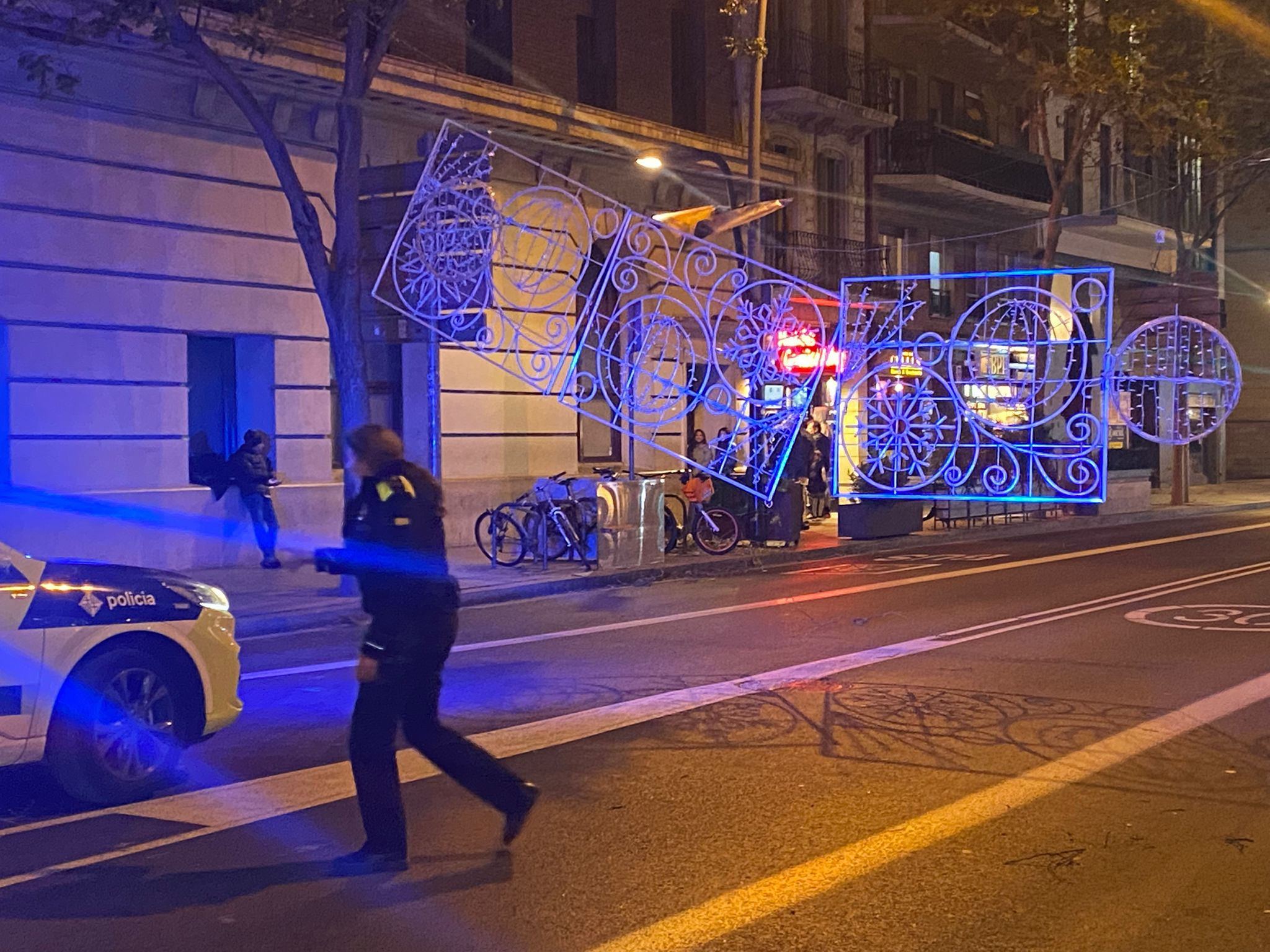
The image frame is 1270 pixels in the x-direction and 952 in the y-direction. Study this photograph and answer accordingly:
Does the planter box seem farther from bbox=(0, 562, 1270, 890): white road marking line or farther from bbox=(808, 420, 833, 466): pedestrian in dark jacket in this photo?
bbox=(0, 562, 1270, 890): white road marking line

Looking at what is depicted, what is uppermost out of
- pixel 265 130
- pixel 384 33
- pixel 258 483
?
pixel 384 33

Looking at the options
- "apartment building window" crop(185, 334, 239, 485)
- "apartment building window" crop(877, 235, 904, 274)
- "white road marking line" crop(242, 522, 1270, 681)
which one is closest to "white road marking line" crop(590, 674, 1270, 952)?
"white road marking line" crop(242, 522, 1270, 681)

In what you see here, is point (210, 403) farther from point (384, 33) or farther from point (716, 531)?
point (716, 531)

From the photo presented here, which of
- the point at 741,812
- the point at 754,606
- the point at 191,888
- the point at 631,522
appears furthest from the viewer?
the point at 631,522

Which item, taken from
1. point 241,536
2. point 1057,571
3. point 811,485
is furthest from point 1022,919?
point 811,485

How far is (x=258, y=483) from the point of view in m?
16.9

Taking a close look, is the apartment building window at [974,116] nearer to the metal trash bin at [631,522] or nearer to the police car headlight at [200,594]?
the metal trash bin at [631,522]

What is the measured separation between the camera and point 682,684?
387 inches

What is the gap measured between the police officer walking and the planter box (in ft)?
53.1

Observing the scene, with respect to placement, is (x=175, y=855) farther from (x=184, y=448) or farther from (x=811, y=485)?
(x=811, y=485)

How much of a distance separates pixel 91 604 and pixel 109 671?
1.14ft

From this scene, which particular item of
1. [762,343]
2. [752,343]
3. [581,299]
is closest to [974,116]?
[581,299]

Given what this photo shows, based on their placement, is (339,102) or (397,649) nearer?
(397,649)

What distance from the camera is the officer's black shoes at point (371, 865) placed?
5.66 m
